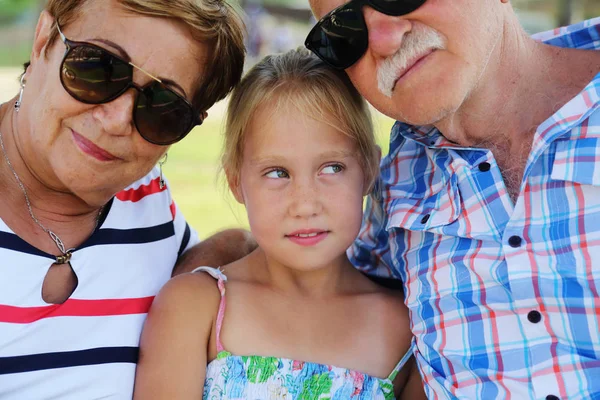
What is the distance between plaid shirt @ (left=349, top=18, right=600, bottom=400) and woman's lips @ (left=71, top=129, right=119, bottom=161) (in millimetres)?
975

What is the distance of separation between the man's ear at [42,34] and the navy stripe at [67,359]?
91 cm

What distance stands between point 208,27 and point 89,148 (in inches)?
21.2

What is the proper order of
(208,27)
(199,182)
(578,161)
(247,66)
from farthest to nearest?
(199,182) → (247,66) → (208,27) → (578,161)

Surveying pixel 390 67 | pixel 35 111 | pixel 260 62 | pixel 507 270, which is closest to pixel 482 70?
pixel 390 67

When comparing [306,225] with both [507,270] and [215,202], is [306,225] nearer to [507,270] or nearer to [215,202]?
[507,270]

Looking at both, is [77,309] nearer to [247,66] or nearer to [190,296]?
[190,296]

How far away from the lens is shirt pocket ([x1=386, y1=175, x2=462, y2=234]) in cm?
218

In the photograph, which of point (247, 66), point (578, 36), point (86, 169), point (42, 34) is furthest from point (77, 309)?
point (578, 36)

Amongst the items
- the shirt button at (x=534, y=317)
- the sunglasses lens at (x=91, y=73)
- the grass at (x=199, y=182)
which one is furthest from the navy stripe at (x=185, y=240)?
the grass at (x=199, y=182)

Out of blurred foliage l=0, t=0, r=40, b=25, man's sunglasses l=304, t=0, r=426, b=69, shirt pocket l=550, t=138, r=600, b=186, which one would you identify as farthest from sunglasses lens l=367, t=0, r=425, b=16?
blurred foliage l=0, t=0, r=40, b=25

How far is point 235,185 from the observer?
96.1 inches

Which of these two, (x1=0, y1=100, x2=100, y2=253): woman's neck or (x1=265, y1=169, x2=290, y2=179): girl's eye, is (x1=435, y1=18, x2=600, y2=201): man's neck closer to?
(x1=265, y1=169, x2=290, y2=179): girl's eye

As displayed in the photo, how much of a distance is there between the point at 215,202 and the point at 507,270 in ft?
21.2

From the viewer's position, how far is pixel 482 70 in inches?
85.2
